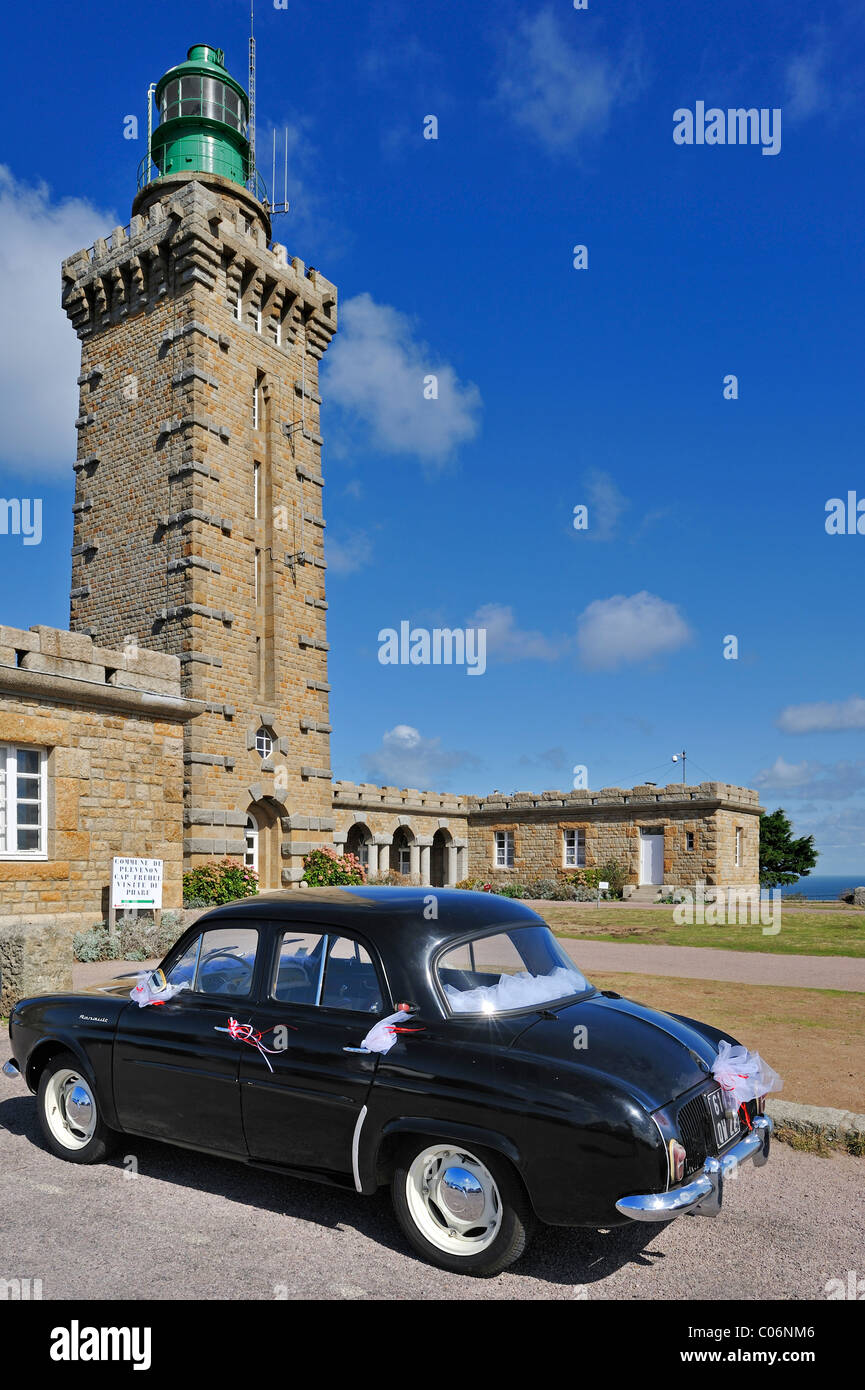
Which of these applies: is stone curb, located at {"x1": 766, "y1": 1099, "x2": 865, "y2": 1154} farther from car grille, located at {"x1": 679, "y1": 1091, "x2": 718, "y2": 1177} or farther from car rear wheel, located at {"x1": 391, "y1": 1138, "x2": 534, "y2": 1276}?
car rear wheel, located at {"x1": 391, "y1": 1138, "x2": 534, "y2": 1276}

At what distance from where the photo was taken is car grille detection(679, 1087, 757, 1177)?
3.36 metres

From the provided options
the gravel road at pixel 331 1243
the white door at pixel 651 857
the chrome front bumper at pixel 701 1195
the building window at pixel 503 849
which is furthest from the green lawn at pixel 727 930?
the chrome front bumper at pixel 701 1195

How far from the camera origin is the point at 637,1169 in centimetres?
312

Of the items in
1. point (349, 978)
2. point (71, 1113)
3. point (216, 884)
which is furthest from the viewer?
point (216, 884)

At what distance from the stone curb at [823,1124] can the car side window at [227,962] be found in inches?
120

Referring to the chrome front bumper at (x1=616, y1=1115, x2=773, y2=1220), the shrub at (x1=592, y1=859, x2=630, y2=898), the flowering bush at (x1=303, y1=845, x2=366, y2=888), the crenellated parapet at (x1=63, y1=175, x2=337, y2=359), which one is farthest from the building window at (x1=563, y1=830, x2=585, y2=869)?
the chrome front bumper at (x1=616, y1=1115, x2=773, y2=1220)

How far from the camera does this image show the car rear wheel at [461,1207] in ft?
10.9

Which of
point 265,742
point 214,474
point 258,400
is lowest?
point 265,742

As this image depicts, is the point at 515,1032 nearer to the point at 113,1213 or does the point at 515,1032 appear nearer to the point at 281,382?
the point at 113,1213

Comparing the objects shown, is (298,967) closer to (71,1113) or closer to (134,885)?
(71,1113)

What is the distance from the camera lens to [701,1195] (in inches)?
127

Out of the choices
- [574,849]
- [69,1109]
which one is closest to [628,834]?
[574,849]

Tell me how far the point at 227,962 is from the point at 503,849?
98.8ft

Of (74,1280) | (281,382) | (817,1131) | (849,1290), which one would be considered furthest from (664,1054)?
(281,382)
